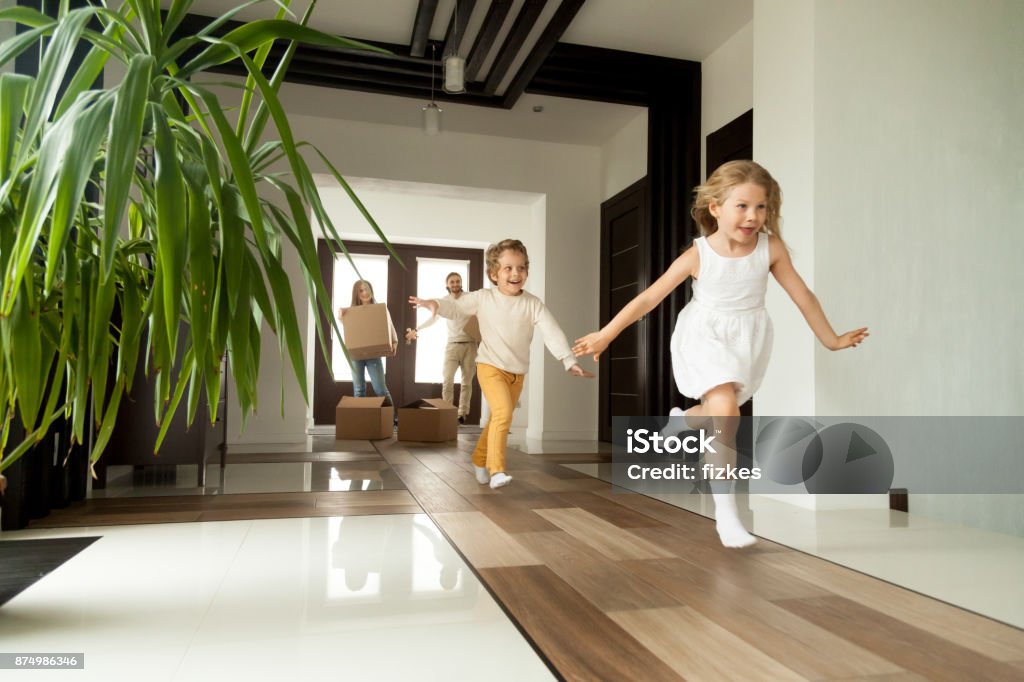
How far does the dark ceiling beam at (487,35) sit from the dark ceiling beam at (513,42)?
9 cm

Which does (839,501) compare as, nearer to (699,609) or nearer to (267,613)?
(699,609)

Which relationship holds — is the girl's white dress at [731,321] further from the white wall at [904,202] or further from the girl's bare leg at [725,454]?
the white wall at [904,202]

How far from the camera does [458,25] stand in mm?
4137

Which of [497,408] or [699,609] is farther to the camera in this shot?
[497,408]

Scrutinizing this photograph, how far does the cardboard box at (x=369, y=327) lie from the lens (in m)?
5.54

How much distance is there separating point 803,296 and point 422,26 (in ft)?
9.97

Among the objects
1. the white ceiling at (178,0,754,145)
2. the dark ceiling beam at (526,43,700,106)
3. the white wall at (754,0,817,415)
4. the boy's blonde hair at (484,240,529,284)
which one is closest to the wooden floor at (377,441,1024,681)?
the white wall at (754,0,817,415)

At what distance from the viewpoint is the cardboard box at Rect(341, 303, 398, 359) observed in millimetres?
5535

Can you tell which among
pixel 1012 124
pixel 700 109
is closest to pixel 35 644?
pixel 1012 124

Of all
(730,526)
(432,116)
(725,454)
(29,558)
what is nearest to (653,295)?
(725,454)

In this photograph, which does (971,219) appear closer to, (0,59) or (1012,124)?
(1012,124)

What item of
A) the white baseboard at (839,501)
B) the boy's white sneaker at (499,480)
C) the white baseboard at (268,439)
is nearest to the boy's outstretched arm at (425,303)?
the boy's white sneaker at (499,480)

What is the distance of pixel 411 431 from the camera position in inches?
214

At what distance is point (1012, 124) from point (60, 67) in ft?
12.6
